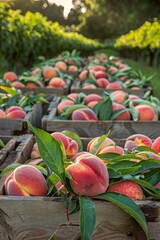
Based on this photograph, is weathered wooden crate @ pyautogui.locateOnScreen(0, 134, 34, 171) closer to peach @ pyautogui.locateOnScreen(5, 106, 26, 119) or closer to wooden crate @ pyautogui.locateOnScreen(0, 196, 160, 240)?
wooden crate @ pyautogui.locateOnScreen(0, 196, 160, 240)

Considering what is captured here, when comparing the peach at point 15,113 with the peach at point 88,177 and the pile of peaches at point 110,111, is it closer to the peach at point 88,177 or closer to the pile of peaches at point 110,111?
the pile of peaches at point 110,111

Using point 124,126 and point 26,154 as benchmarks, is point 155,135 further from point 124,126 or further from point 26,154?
point 26,154

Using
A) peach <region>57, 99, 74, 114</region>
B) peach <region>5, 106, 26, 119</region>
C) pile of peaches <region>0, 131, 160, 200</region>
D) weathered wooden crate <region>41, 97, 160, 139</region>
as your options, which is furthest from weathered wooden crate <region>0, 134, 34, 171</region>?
peach <region>57, 99, 74, 114</region>

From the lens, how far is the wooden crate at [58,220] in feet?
5.00

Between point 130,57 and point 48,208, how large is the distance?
3196 cm

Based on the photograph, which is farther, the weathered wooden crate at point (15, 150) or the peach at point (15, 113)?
the peach at point (15, 113)

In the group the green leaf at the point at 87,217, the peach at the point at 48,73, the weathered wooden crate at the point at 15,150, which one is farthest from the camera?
the peach at the point at 48,73

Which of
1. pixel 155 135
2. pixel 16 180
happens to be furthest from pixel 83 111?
pixel 16 180

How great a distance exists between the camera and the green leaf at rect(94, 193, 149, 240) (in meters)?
1.45

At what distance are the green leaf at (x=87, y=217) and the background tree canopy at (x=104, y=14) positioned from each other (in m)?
53.2

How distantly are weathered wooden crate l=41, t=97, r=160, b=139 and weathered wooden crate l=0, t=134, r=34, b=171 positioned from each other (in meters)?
Result: 0.65

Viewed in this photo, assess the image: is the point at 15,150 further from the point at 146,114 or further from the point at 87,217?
the point at 146,114

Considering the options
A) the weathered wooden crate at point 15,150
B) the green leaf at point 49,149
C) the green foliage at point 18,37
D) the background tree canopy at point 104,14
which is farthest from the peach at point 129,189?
the background tree canopy at point 104,14

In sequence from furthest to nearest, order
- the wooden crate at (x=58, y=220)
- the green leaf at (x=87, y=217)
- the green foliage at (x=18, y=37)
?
the green foliage at (x=18, y=37) < the wooden crate at (x=58, y=220) < the green leaf at (x=87, y=217)
